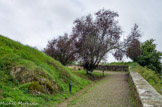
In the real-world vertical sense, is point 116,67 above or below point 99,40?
below

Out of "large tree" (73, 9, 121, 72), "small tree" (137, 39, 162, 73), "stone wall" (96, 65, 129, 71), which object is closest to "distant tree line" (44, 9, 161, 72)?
"large tree" (73, 9, 121, 72)

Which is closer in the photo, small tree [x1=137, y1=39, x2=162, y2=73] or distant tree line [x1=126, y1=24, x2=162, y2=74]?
distant tree line [x1=126, y1=24, x2=162, y2=74]

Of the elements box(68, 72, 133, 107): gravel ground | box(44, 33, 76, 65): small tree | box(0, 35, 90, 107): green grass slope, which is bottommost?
box(68, 72, 133, 107): gravel ground

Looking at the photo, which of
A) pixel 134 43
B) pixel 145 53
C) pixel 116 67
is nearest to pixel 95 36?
pixel 134 43

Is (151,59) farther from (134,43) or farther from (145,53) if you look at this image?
(134,43)

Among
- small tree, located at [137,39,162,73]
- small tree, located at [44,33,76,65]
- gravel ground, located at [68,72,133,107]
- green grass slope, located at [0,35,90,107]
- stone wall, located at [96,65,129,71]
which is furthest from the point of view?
stone wall, located at [96,65,129,71]

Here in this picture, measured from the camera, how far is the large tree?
17641mm

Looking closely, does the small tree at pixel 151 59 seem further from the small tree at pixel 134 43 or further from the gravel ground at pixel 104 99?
the gravel ground at pixel 104 99

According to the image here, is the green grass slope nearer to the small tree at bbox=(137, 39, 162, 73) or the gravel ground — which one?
the gravel ground

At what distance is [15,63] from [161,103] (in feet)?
25.3

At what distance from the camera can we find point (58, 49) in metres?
25.3

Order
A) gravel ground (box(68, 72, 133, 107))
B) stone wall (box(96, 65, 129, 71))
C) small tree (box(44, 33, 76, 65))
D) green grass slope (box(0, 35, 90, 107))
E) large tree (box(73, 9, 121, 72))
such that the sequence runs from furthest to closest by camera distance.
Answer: stone wall (box(96, 65, 129, 71))
small tree (box(44, 33, 76, 65))
large tree (box(73, 9, 121, 72))
gravel ground (box(68, 72, 133, 107))
green grass slope (box(0, 35, 90, 107))

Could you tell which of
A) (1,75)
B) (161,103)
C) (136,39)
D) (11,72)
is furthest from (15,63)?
(136,39)

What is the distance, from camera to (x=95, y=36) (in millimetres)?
18531
